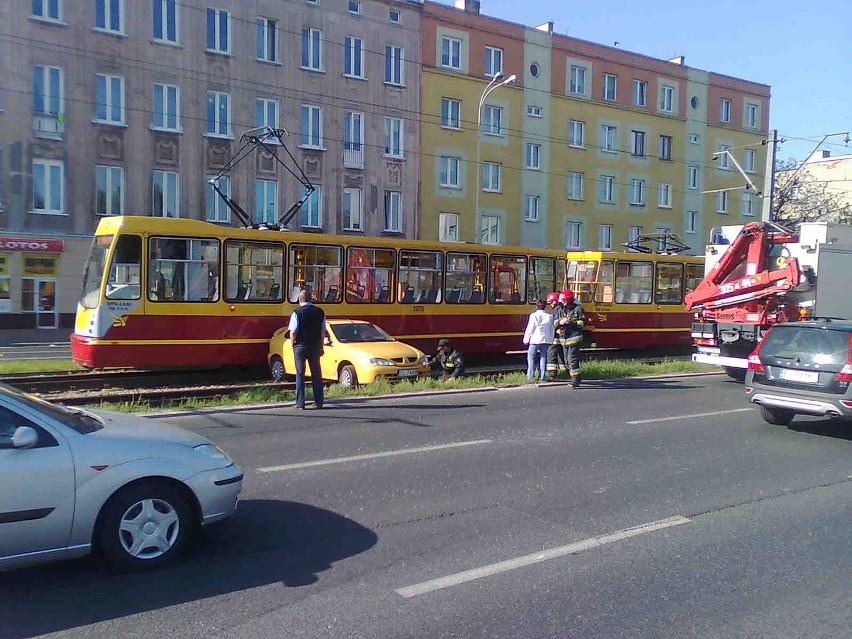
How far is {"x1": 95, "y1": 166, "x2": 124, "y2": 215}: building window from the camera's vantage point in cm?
2884

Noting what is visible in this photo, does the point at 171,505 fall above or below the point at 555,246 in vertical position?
below

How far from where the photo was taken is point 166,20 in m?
29.7

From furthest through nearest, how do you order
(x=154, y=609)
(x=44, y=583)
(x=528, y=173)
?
(x=528, y=173), (x=44, y=583), (x=154, y=609)

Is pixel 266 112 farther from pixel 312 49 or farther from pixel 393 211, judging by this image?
pixel 393 211

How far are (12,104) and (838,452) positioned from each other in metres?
27.5

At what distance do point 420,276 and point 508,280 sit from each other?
269 cm

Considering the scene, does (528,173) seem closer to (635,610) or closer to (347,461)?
(347,461)

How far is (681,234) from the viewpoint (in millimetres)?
45344

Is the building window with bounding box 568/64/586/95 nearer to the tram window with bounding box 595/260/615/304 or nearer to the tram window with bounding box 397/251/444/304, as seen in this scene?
the tram window with bounding box 595/260/615/304

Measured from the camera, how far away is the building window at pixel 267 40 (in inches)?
1242

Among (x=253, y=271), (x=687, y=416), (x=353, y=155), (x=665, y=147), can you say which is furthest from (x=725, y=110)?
(x=687, y=416)

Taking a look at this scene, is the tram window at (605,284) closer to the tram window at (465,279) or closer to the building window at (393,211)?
the tram window at (465,279)

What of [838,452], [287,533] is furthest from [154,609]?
[838,452]

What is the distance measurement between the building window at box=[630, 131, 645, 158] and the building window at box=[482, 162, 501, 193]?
9.45m
